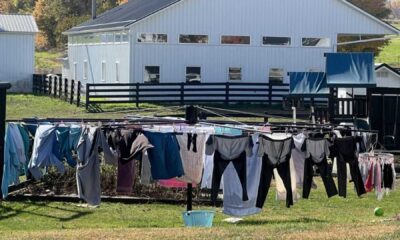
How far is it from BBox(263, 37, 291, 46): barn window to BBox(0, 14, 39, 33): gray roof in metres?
15.3

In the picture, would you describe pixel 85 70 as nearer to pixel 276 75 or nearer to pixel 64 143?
pixel 276 75

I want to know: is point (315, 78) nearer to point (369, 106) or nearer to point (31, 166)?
point (369, 106)

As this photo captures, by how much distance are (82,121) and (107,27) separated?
3253 cm

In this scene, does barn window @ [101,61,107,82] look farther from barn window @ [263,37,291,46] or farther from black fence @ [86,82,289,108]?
barn window @ [263,37,291,46]

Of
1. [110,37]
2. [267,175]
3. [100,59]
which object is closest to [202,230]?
[267,175]

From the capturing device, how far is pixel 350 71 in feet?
90.7

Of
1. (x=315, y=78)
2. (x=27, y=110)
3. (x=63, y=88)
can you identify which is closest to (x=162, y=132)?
(x=315, y=78)

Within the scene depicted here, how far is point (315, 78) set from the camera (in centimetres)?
3008

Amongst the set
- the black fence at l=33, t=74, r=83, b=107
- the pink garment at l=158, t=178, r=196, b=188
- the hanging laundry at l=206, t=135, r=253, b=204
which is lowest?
the pink garment at l=158, t=178, r=196, b=188

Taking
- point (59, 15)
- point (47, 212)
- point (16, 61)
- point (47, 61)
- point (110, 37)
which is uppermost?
point (59, 15)

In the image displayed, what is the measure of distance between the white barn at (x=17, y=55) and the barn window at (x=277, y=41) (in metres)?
15.3

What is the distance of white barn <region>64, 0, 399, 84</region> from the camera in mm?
44562

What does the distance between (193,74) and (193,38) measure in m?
1.77

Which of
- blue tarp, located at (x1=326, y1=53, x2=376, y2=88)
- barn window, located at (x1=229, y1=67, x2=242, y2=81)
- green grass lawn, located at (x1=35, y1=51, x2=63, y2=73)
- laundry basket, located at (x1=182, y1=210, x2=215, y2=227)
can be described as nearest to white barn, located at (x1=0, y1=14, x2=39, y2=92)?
barn window, located at (x1=229, y1=67, x2=242, y2=81)
